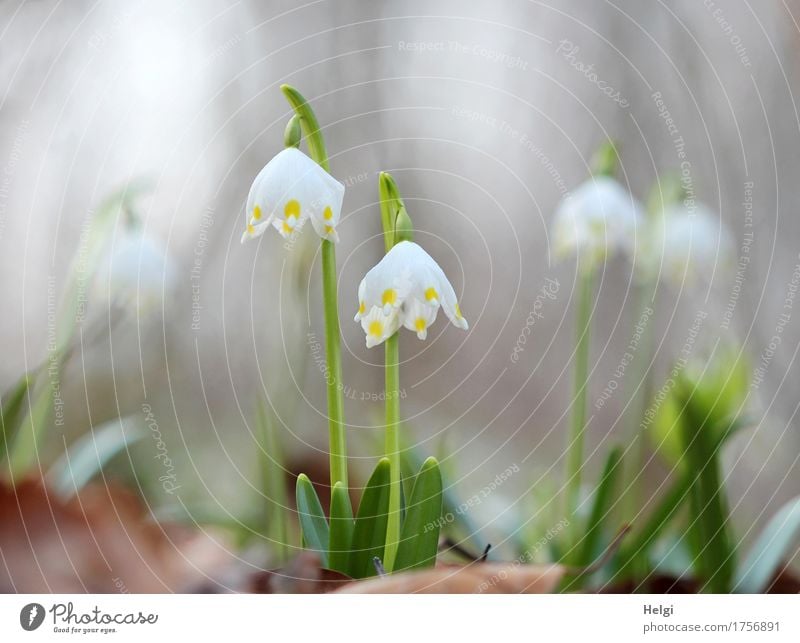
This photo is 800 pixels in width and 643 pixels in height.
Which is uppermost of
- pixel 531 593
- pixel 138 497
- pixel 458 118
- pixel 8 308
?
pixel 458 118

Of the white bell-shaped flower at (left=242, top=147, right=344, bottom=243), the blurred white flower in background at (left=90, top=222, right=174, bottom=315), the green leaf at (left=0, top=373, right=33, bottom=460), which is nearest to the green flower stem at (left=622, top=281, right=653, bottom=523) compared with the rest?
the white bell-shaped flower at (left=242, top=147, right=344, bottom=243)

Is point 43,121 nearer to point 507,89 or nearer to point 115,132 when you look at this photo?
point 115,132

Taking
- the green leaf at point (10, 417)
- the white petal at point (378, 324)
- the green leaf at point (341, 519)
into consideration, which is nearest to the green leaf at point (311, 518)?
the green leaf at point (341, 519)

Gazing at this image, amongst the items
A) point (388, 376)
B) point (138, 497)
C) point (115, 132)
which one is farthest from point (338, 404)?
point (115, 132)

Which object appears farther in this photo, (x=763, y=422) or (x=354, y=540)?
(x=763, y=422)

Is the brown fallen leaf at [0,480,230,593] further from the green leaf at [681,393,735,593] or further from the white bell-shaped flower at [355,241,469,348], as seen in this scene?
the green leaf at [681,393,735,593]

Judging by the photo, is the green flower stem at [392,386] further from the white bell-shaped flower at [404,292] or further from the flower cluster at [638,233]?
the flower cluster at [638,233]
